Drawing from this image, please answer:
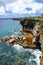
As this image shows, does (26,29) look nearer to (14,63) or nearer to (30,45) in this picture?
(30,45)

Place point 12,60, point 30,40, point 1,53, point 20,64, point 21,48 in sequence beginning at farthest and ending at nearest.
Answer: point 30,40, point 21,48, point 1,53, point 12,60, point 20,64

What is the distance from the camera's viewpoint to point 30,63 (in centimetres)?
4025

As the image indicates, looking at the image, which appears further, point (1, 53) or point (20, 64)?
point (1, 53)

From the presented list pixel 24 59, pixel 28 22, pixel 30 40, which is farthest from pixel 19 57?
pixel 28 22

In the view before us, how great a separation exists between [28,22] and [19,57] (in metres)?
32.1

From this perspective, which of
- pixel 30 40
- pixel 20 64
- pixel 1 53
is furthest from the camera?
pixel 30 40

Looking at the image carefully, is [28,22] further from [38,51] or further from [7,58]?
[7,58]

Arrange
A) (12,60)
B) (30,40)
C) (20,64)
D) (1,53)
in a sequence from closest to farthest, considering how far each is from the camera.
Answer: (20,64), (12,60), (1,53), (30,40)

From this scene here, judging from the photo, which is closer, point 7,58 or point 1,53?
point 7,58

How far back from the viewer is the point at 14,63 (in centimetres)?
4047

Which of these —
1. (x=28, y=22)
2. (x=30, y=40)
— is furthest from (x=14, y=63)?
(x=28, y=22)

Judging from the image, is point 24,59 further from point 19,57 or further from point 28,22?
point 28,22

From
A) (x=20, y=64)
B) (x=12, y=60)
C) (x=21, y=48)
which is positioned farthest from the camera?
(x=21, y=48)

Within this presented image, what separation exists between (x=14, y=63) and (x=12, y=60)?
2.04 meters
